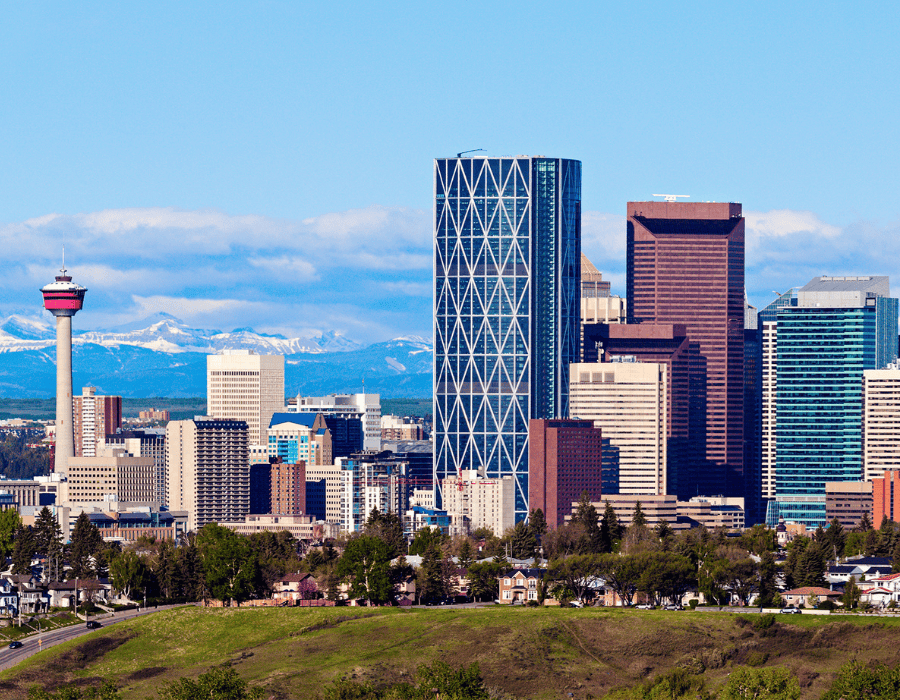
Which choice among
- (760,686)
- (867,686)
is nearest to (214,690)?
(760,686)

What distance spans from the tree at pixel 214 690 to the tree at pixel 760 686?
42306mm

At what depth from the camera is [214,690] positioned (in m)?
173

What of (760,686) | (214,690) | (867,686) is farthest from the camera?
(867,686)

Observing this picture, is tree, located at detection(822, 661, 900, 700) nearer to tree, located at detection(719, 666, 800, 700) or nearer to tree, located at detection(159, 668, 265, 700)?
tree, located at detection(719, 666, 800, 700)

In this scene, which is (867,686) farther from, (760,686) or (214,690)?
(214,690)

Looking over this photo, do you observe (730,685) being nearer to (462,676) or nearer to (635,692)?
(635,692)

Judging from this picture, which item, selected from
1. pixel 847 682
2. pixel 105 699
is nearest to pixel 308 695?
pixel 105 699

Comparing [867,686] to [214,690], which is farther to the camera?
[867,686]

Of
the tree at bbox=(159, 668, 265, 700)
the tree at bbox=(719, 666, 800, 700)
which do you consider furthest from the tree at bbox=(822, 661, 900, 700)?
the tree at bbox=(159, 668, 265, 700)

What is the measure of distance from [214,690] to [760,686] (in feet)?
159

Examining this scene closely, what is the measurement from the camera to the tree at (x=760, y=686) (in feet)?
573

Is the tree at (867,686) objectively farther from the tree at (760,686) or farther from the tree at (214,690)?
the tree at (214,690)

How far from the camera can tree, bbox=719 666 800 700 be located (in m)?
175

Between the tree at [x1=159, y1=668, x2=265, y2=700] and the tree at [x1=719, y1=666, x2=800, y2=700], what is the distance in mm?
42306
